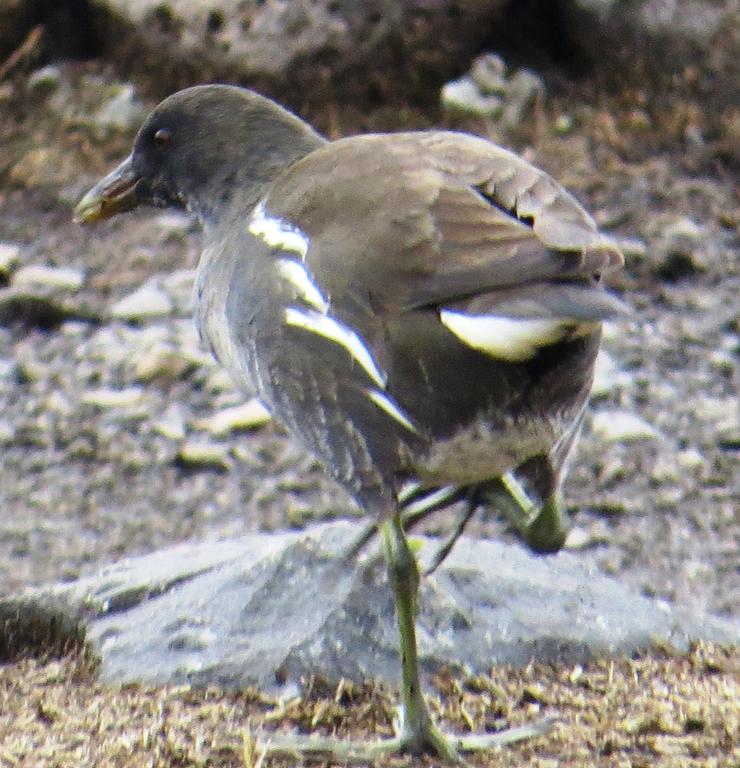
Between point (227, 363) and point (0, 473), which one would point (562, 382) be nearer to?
point (227, 363)

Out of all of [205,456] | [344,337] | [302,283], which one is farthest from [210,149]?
[205,456]

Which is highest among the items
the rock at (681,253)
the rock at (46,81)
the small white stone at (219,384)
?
the rock at (46,81)

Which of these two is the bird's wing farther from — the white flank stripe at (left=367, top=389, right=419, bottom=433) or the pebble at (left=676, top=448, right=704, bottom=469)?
the pebble at (left=676, top=448, right=704, bottom=469)

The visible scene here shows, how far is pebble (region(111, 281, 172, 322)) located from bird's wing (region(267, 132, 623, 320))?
295 centimetres

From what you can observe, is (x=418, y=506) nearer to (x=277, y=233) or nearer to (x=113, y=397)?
(x=277, y=233)

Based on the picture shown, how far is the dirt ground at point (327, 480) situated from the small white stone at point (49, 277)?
0.21 feet

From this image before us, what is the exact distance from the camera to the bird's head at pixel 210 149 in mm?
4578

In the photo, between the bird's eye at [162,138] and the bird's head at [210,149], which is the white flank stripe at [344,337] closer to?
the bird's head at [210,149]

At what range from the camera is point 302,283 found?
12.4 ft

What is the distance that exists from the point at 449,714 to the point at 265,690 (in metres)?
0.41

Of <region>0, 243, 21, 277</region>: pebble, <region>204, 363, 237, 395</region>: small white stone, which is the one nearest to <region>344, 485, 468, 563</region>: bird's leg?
<region>204, 363, 237, 395</region>: small white stone

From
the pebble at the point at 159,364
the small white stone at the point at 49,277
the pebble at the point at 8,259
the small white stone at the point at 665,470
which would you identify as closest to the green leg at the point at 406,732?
the small white stone at the point at 665,470

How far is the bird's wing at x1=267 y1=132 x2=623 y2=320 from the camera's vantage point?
11.2ft

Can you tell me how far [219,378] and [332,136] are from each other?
5.07ft
